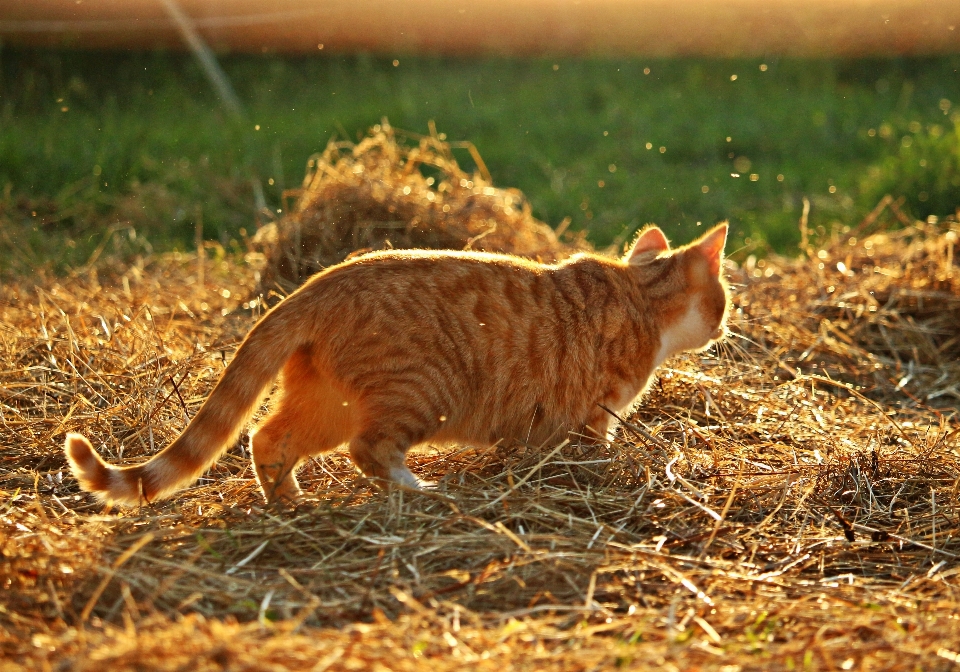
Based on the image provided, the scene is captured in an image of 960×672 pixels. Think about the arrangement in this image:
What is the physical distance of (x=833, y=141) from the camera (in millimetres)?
9109

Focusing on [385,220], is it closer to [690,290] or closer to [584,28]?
[690,290]

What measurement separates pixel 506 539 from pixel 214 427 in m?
0.90

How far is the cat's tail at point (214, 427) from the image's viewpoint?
9.53ft

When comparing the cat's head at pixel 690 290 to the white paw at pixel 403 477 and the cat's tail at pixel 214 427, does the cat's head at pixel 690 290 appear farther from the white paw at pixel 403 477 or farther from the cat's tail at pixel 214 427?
the cat's tail at pixel 214 427

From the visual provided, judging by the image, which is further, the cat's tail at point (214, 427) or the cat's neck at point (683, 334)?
the cat's neck at point (683, 334)

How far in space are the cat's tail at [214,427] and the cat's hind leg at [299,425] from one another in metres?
0.15

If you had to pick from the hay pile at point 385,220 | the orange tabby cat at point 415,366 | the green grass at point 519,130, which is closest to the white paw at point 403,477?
the orange tabby cat at point 415,366

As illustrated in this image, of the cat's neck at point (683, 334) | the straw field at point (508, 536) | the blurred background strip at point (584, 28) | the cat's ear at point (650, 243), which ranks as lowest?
the straw field at point (508, 536)

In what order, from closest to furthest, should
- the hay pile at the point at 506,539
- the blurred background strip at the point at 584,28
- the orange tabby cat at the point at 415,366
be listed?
1. the hay pile at the point at 506,539
2. the orange tabby cat at the point at 415,366
3. the blurred background strip at the point at 584,28

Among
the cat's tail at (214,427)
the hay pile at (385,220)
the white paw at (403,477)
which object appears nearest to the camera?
the cat's tail at (214,427)

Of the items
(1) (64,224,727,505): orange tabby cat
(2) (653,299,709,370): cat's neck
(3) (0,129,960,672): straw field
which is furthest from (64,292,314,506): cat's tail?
(2) (653,299,709,370): cat's neck

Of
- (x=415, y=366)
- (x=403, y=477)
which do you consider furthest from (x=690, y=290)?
(x=403, y=477)

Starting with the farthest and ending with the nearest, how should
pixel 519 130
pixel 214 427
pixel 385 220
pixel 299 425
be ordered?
1. pixel 519 130
2. pixel 385 220
3. pixel 299 425
4. pixel 214 427

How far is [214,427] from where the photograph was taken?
3.01 metres
